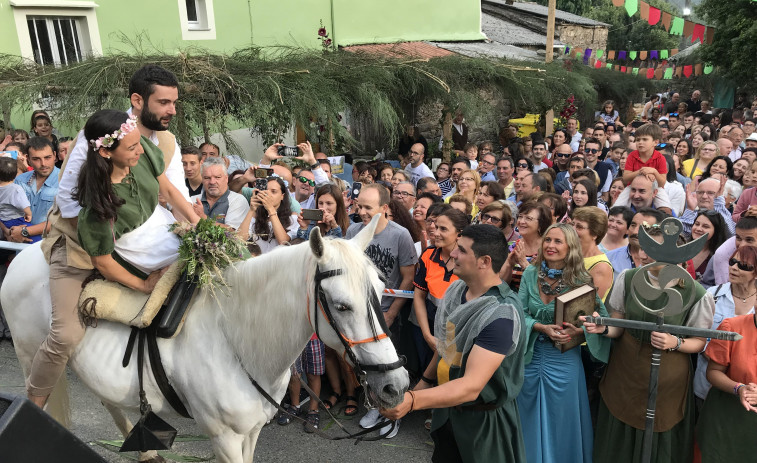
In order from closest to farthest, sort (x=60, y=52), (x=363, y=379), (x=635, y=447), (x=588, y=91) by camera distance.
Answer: (x=363, y=379) < (x=635, y=447) < (x=60, y=52) < (x=588, y=91)

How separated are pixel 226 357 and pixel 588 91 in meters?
13.8

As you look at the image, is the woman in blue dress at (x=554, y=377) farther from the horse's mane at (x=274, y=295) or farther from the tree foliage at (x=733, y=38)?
the tree foliage at (x=733, y=38)

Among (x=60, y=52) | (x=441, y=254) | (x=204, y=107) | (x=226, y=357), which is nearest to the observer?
(x=226, y=357)

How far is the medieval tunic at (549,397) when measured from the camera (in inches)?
143

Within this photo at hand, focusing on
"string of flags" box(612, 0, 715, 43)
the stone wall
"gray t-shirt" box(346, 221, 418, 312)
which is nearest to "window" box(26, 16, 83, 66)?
"gray t-shirt" box(346, 221, 418, 312)

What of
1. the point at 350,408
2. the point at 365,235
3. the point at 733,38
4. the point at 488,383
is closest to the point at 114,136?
the point at 365,235

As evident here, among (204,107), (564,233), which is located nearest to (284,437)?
(564,233)

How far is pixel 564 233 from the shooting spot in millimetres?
3734

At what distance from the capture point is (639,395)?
3.45 meters

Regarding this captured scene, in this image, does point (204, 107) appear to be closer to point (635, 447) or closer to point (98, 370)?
point (98, 370)

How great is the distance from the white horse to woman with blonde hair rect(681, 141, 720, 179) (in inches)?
299

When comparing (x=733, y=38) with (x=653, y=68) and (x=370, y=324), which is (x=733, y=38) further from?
(x=370, y=324)

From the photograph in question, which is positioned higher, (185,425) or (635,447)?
(635,447)

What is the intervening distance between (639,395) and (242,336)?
2.51 meters
